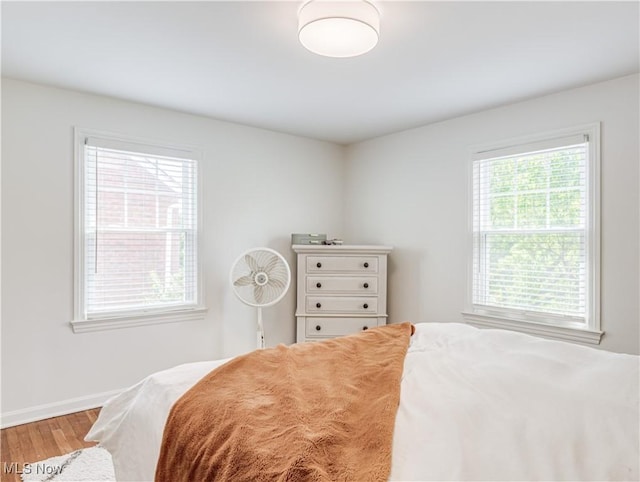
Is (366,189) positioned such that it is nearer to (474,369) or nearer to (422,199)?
(422,199)

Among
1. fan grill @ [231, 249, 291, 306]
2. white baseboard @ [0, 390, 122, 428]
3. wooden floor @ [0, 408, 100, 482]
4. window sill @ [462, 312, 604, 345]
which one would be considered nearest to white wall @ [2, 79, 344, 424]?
white baseboard @ [0, 390, 122, 428]

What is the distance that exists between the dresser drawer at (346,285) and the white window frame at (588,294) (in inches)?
39.7

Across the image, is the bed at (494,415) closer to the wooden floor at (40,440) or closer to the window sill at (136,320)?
the wooden floor at (40,440)

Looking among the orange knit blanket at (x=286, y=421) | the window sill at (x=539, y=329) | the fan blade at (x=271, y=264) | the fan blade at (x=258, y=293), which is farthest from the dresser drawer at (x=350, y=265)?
the orange knit blanket at (x=286, y=421)

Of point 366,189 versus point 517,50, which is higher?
point 517,50

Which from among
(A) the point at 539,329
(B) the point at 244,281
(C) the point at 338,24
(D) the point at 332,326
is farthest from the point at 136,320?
(A) the point at 539,329

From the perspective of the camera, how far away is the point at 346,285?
13.3 ft

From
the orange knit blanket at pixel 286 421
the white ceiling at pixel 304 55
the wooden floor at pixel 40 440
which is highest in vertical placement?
the white ceiling at pixel 304 55

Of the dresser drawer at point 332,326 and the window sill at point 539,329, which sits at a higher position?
the window sill at point 539,329

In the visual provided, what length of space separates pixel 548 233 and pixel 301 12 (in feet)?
7.89

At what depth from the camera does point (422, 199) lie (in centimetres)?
407

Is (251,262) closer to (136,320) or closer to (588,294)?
(136,320)

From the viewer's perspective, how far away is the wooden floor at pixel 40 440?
2463 millimetres

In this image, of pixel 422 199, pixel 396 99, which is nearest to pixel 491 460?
pixel 396 99
